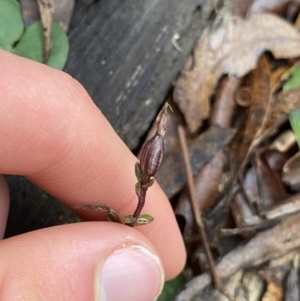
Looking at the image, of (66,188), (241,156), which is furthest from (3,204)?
(241,156)

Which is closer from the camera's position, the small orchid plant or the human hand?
the small orchid plant

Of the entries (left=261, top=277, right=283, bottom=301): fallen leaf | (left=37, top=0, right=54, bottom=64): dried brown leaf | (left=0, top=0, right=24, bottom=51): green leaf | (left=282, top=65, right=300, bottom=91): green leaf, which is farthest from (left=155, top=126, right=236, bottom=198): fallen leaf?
(left=0, top=0, right=24, bottom=51): green leaf

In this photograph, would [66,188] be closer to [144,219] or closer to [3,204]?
[3,204]

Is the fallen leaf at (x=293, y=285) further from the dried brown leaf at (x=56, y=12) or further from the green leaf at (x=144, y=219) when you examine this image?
the dried brown leaf at (x=56, y=12)

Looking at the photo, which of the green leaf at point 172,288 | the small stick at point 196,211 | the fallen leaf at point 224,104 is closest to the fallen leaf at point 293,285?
the small stick at point 196,211

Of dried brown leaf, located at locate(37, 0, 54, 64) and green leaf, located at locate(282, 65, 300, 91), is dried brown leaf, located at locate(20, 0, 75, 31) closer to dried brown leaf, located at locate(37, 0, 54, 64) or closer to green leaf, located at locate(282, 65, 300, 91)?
dried brown leaf, located at locate(37, 0, 54, 64)

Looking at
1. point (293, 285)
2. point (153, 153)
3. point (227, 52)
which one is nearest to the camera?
Result: point (153, 153)

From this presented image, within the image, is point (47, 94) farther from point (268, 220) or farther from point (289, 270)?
point (289, 270)
